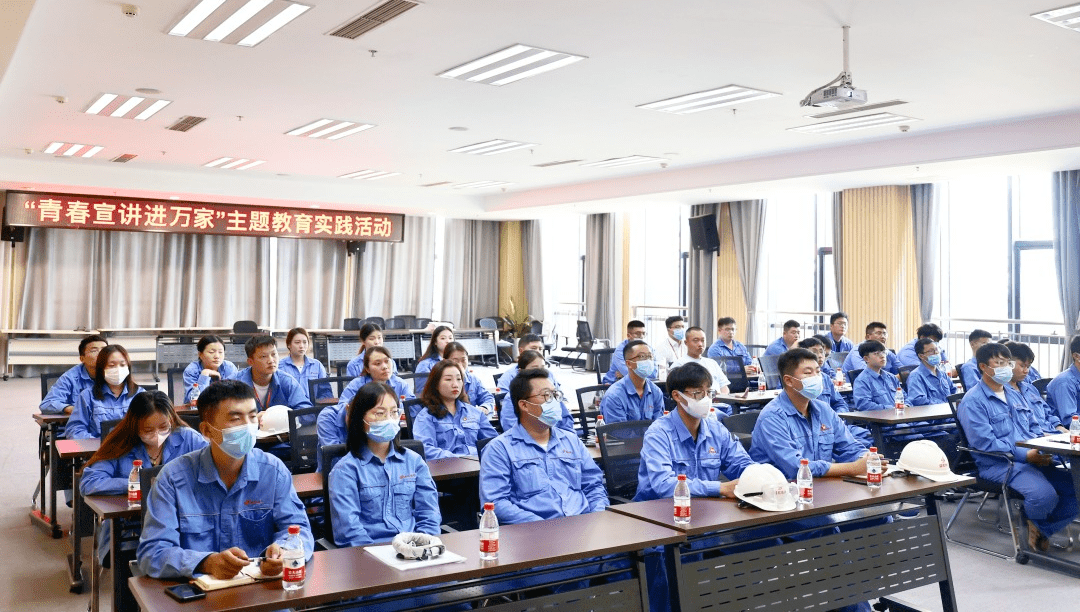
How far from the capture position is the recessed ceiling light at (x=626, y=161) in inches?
432

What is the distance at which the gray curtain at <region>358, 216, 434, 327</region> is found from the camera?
56.5 feet

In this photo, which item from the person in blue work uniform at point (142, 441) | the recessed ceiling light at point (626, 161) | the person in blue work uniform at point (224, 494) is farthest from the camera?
the recessed ceiling light at point (626, 161)

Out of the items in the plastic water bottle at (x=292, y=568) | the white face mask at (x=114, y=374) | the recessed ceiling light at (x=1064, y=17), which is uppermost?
the recessed ceiling light at (x=1064, y=17)

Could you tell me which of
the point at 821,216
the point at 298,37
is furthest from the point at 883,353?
the point at 821,216

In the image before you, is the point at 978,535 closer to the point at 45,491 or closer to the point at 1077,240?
the point at 1077,240

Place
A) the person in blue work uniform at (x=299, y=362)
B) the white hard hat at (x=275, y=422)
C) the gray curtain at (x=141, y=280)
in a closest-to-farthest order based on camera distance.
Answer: the white hard hat at (x=275, y=422) < the person in blue work uniform at (x=299, y=362) < the gray curtain at (x=141, y=280)

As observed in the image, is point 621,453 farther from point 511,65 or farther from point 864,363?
point 864,363

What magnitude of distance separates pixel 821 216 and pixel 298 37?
921 centimetres

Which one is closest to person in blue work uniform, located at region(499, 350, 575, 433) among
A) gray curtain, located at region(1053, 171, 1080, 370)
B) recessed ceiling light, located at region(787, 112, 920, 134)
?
recessed ceiling light, located at region(787, 112, 920, 134)

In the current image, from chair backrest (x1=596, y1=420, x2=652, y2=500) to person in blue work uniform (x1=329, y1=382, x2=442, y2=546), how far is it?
1.06 metres

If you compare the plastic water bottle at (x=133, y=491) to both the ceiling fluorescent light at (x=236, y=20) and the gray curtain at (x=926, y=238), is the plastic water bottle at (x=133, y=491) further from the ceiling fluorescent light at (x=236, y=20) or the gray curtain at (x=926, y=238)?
the gray curtain at (x=926, y=238)

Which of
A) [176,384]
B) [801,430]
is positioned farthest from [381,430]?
[176,384]

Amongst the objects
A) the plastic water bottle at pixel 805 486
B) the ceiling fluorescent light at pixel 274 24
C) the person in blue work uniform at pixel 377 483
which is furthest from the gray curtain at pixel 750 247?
the person in blue work uniform at pixel 377 483

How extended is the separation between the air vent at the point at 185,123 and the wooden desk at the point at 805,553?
6.80 metres
